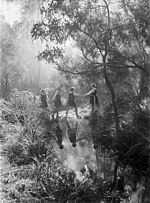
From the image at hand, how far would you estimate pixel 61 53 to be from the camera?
8.65 metres

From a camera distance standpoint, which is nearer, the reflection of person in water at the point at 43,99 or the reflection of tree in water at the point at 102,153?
the reflection of tree in water at the point at 102,153

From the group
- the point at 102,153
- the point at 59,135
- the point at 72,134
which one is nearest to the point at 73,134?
the point at 72,134

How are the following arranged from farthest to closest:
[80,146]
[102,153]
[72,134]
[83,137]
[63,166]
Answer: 1. [72,134]
2. [83,137]
3. [80,146]
4. [102,153]
5. [63,166]

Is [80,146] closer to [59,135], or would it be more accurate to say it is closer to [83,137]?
[83,137]

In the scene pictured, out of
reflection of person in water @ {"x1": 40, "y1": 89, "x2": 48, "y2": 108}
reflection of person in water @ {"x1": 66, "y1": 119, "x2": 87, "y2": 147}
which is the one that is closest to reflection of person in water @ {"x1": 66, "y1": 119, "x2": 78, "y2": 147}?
reflection of person in water @ {"x1": 66, "y1": 119, "x2": 87, "y2": 147}

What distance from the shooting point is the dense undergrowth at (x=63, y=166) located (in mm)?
4582

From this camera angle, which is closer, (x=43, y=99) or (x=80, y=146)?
(x=80, y=146)

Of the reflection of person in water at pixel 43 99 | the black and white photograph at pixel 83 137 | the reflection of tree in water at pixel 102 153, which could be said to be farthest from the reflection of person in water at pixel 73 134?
the reflection of person in water at pixel 43 99

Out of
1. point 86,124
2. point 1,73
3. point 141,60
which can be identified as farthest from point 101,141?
point 1,73

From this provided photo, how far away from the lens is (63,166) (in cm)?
627

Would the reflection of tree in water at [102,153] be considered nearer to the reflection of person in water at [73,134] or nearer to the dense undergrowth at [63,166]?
the dense undergrowth at [63,166]

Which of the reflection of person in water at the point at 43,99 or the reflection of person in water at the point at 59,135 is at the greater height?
the reflection of person in water at the point at 43,99

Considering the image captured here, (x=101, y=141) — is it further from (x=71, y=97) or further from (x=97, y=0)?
(x=97, y=0)

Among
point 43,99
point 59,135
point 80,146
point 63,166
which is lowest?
point 63,166
